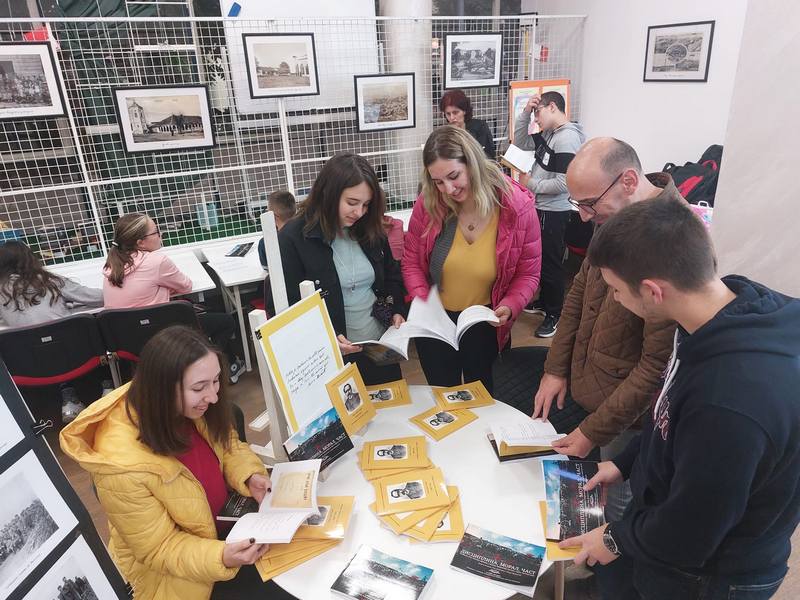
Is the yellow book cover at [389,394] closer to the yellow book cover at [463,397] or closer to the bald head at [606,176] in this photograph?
the yellow book cover at [463,397]

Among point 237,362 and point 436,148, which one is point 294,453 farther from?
point 237,362

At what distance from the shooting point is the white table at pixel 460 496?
1.27 m

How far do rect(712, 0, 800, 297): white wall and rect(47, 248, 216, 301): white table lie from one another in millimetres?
2788

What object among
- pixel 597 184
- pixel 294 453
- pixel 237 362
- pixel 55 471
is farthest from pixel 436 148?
pixel 237 362

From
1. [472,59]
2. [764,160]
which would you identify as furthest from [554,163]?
[764,160]

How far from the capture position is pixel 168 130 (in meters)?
3.59

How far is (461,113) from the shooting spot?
4.26 m

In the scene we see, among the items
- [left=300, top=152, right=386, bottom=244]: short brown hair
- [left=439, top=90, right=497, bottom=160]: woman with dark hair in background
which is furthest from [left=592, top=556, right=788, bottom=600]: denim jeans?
[left=439, top=90, right=497, bottom=160]: woman with dark hair in background

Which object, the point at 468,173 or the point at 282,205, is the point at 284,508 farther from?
the point at 282,205

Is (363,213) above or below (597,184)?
below

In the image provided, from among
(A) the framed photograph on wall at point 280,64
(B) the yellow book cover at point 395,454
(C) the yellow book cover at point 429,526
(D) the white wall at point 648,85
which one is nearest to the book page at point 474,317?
(B) the yellow book cover at point 395,454

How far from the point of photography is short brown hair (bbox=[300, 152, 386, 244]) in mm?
1947

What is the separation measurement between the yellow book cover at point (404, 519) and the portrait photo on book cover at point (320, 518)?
0.44 feet

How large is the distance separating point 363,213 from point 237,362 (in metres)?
2.12
